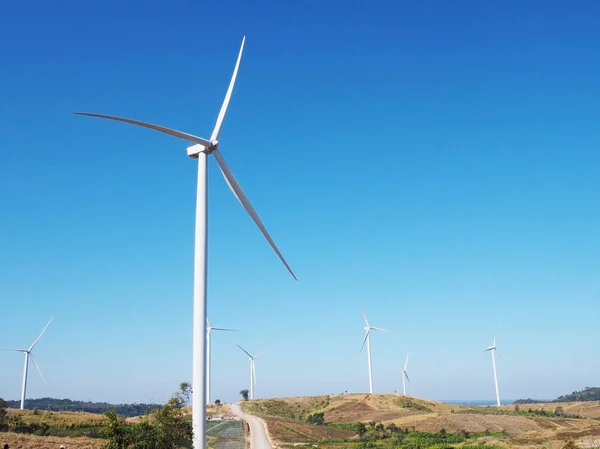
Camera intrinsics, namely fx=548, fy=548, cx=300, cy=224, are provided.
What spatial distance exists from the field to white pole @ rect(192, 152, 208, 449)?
4309 centimetres

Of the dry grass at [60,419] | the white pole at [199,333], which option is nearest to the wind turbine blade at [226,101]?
the white pole at [199,333]

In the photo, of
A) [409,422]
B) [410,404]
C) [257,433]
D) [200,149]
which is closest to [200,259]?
[200,149]

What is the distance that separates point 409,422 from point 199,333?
88471mm

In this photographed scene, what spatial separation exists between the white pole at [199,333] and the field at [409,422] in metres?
43.1

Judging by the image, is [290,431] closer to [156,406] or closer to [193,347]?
[156,406]

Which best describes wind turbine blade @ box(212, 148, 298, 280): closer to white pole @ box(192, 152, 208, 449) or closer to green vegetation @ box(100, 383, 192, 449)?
white pole @ box(192, 152, 208, 449)

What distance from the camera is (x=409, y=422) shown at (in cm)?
11612

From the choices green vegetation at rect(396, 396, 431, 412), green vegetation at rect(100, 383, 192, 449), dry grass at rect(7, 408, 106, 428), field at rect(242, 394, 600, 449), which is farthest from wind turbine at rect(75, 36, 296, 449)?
green vegetation at rect(396, 396, 431, 412)

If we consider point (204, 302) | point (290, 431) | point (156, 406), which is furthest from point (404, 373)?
point (204, 302)

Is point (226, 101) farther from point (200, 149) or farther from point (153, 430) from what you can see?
point (153, 430)

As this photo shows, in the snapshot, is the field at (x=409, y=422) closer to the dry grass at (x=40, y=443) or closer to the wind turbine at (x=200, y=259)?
the dry grass at (x=40, y=443)

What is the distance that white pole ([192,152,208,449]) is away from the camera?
131ft

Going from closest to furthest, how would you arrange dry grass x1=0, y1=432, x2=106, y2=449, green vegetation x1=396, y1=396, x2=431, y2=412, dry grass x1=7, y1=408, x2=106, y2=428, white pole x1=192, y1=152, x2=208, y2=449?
white pole x1=192, y1=152, x2=208, y2=449 → dry grass x1=0, y1=432, x2=106, y2=449 → dry grass x1=7, y1=408, x2=106, y2=428 → green vegetation x1=396, y1=396, x2=431, y2=412

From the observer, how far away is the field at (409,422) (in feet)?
286
